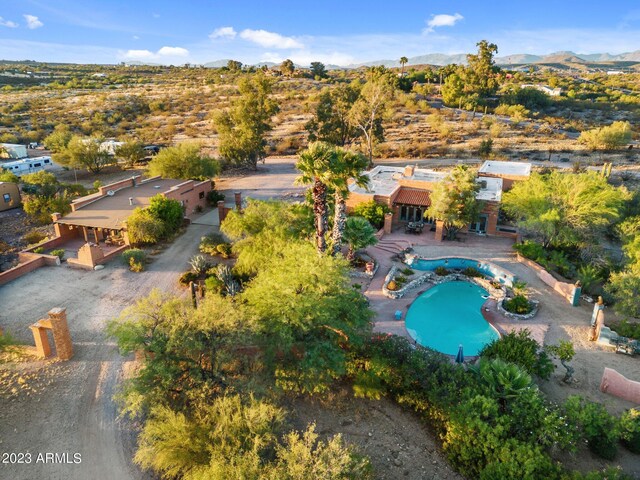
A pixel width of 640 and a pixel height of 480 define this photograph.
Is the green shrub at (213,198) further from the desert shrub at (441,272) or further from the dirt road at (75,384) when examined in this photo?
the desert shrub at (441,272)

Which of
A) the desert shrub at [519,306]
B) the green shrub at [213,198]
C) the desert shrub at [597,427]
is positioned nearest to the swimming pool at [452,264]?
the desert shrub at [519,306]

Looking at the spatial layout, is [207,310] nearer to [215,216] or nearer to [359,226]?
[359,226]

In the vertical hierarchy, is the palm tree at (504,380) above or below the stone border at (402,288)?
above

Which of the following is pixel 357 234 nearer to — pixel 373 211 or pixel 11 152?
pixel 373 211

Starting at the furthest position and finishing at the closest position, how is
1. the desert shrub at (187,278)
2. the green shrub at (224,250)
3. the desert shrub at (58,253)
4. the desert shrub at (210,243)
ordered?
the desert shrub at (210,243)
the green shrub at (224,250)
the desert shrub at (58,253)
the desert shrub at (187,278)

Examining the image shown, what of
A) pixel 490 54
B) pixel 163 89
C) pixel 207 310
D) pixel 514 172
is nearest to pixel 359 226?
pixel 207 310
